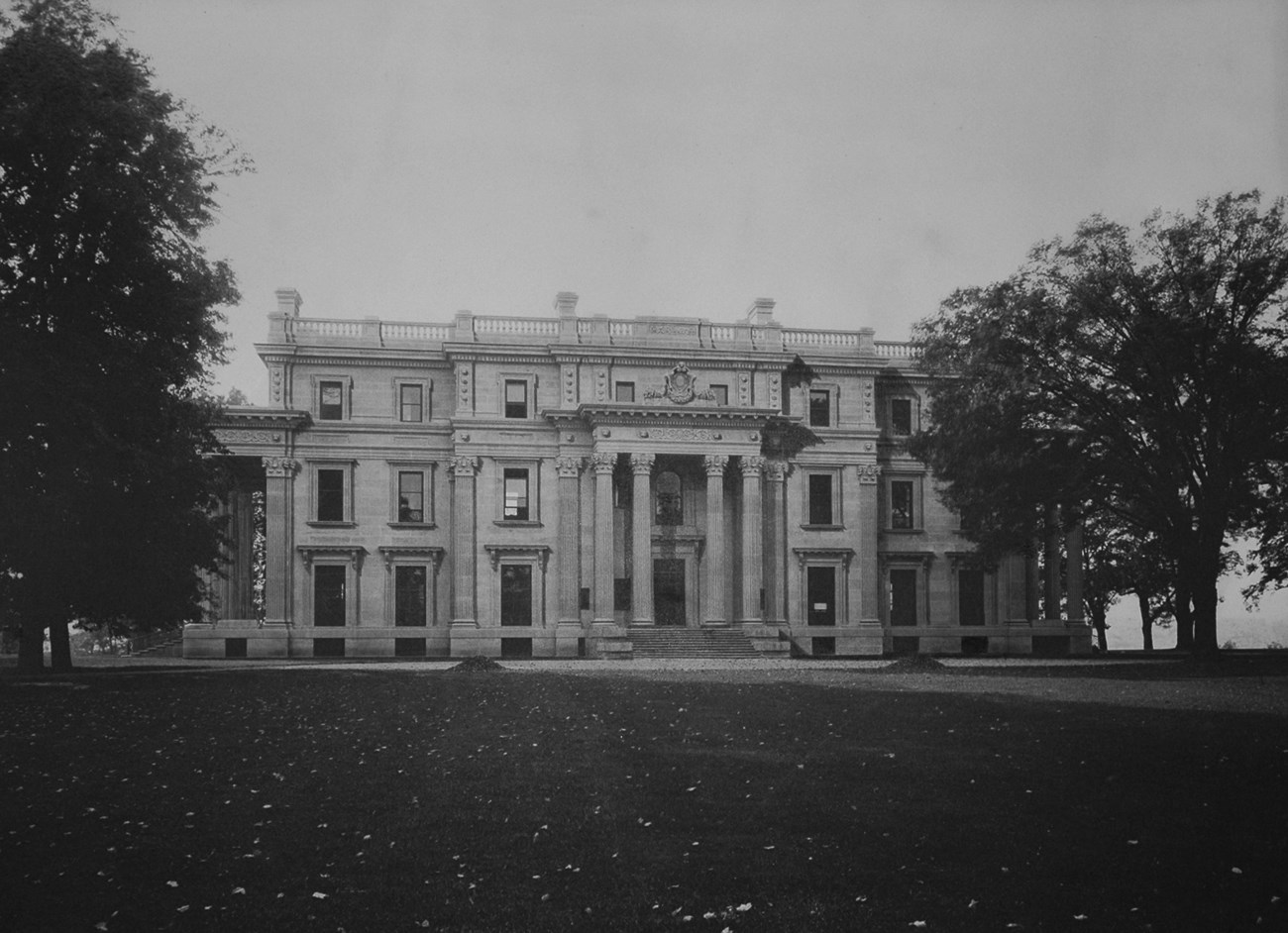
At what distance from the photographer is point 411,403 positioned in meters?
54.9

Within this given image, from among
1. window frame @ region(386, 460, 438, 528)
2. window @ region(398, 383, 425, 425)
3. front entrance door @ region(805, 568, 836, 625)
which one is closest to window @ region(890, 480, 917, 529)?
front entrance door @ region(805, 568, 836, 625)

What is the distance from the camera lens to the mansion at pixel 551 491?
52.3 metres

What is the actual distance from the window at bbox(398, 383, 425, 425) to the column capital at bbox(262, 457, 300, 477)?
5.46 m

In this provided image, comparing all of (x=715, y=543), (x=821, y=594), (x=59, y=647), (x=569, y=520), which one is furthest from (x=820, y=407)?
(x=59, y=647)

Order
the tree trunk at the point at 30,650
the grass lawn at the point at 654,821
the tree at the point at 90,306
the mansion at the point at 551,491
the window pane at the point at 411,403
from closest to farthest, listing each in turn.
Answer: the grass lawn at the point at 654,821 < the tree at the point at 90,306 < the tree trunk at the point at 30,650 < the mansion at the point at 551,491 < the window pane at the point at 411,403

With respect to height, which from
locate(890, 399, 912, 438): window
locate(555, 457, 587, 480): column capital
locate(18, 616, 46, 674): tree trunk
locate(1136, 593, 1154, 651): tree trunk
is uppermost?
locate(890, 399, 912, 438): window

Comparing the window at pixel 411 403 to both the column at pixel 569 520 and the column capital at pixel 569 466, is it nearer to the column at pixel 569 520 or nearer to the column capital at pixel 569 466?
the column capital at pixel 569 466

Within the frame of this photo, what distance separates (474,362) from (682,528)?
12564 mm

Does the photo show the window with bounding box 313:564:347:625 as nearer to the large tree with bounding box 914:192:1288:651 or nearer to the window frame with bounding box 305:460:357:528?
the window frame with bounding box 305:460:357:528

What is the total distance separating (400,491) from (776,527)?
58.9 ft

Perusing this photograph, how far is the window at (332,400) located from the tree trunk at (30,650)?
67.8 ft

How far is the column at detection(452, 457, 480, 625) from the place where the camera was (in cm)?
5312

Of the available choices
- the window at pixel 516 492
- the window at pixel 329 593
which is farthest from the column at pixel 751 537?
the window at pixel 329 593

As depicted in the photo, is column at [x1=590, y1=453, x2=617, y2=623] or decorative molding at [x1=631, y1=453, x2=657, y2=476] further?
decorative molding at [x1=631, y1=453, x2=657, y2=476]
